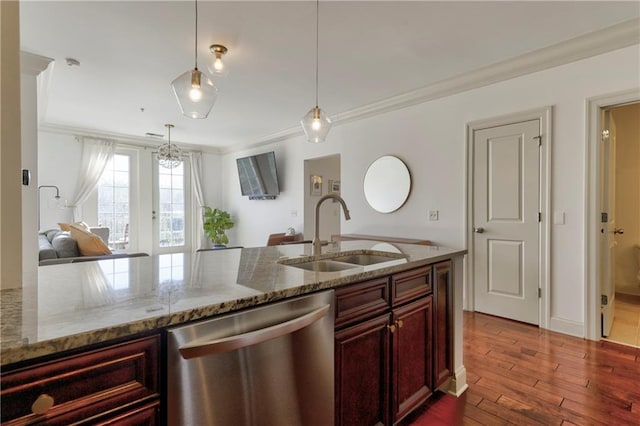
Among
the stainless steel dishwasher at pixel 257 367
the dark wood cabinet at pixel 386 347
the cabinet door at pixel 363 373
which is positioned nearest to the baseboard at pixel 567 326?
the dark wood cabinet at pixel 386 347

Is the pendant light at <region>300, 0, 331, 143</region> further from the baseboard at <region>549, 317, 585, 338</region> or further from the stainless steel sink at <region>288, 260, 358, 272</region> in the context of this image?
the baseboard at <region>549, 317, 585, 338</region>

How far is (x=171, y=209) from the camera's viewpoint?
266 inches

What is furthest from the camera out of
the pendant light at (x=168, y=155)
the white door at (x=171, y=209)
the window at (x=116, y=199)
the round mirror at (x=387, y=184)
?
the white door at (x=171, y=209)

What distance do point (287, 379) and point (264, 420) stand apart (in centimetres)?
13

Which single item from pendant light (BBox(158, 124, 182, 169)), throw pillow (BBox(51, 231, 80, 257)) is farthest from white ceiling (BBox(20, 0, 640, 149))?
throw pillow (BBox(51, 231, 80, 257))

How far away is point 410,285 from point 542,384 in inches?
49.6

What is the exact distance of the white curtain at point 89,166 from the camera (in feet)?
17.9

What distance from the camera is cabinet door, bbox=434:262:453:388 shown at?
1.73 m

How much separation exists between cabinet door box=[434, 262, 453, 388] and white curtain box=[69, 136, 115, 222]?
241 inches

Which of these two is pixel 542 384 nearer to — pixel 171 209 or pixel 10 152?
pixel 10 152

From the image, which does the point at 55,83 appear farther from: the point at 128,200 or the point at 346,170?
the point at 346,170

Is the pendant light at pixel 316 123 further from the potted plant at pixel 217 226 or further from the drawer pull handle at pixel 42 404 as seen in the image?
the potted plant at pixel 217 226

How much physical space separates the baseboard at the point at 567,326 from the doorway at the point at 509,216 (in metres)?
0.06

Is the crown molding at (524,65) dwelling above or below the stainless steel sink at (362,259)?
above
